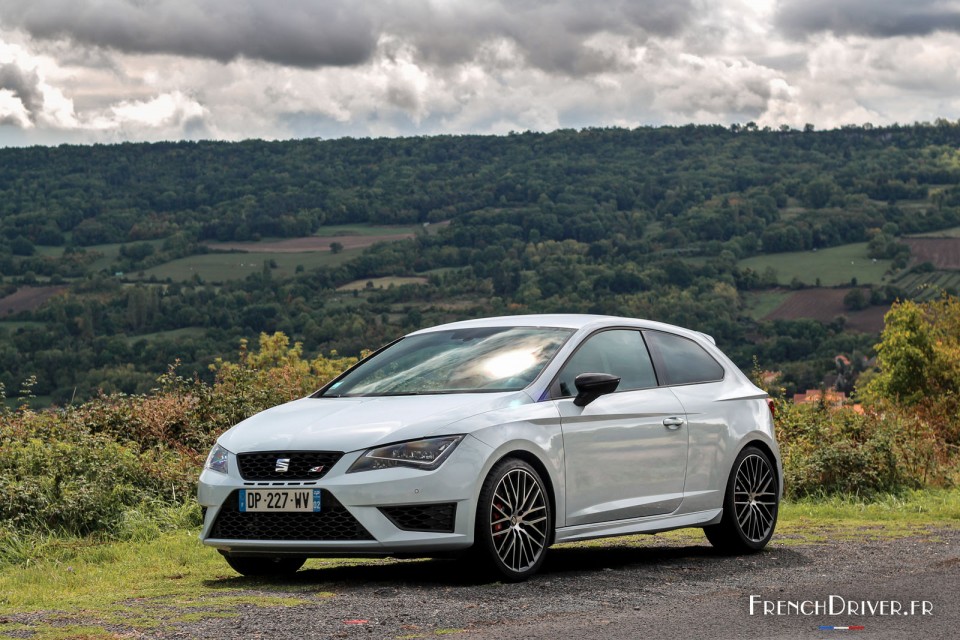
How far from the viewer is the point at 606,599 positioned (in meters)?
7.13

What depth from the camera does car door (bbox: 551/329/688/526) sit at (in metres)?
8.16

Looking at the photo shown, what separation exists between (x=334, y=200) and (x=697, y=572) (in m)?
137

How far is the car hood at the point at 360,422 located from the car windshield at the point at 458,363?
0.77 feet

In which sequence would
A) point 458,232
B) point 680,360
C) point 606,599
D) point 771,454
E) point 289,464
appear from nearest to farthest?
1. point 606,599
2. point 289,464
3. point 680,360
4. point 771,454
5. point 458,232

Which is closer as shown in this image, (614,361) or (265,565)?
(265,565)

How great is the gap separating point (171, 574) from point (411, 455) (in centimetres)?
243

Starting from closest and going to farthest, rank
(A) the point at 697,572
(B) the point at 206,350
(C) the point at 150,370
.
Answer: (A) the point at 697,572 → (C) the point at 150,370 → (B) the point at 206,350

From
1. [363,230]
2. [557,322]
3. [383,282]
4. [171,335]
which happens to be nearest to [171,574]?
[557,322]

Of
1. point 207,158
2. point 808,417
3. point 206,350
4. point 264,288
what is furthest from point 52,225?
point 808,417

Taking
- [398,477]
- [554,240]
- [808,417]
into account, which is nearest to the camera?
[398,477]

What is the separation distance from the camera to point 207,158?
152250 mm

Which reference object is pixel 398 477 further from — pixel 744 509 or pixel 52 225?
pixel 52 225

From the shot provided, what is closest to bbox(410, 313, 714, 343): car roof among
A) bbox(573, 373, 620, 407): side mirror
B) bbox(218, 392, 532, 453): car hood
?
bbox(573, 373, 620, 407): side mirror

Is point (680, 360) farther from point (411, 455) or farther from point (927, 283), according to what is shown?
point (927, 283)
